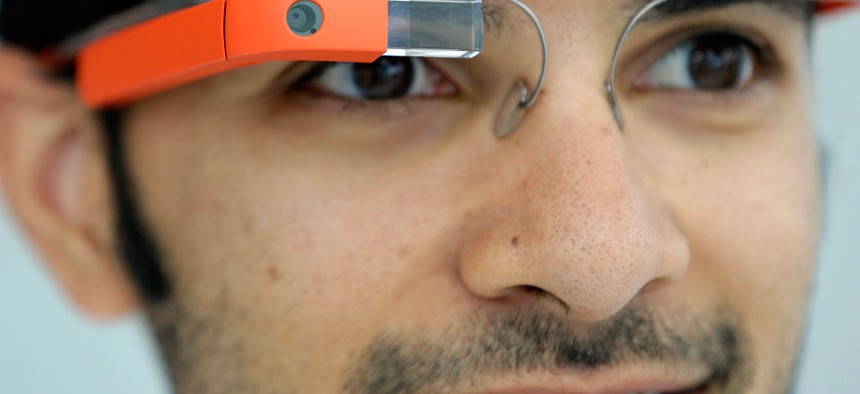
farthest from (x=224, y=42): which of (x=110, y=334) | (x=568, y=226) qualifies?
(x=110, y=334)

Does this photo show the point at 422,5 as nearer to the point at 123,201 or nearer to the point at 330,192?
the point at 330,192

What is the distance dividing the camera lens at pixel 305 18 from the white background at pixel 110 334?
661mm

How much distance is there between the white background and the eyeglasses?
12.9 inches

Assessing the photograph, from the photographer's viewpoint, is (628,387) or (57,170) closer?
(628,387)

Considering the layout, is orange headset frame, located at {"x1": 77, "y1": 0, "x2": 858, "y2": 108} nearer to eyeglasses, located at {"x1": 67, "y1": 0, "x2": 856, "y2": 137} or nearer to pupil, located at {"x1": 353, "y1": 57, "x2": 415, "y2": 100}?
eyeglasses, located at {"x1": 67, "y1": 0, "x2": 856, "y2": 137}

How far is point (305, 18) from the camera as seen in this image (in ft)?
2.36

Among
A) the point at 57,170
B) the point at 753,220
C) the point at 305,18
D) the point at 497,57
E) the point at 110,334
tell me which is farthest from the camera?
the point at 110,334

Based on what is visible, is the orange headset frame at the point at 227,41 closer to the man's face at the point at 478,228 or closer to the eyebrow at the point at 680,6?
the man's face at the point at 478,228

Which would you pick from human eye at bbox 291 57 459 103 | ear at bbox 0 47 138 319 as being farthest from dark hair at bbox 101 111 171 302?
human eye at bbox 291 57 459 103

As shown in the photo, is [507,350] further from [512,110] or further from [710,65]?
[710,65]

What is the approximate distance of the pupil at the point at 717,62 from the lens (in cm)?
95

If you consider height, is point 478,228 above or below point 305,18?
below

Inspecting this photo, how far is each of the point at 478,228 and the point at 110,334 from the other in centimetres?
68

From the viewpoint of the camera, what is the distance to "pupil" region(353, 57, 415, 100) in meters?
0.87
